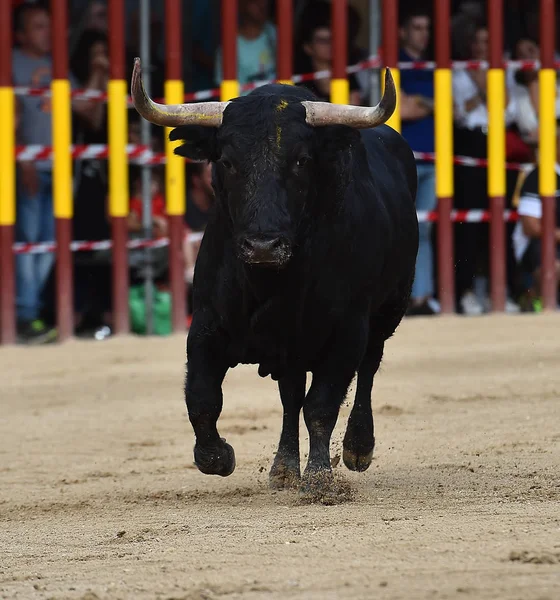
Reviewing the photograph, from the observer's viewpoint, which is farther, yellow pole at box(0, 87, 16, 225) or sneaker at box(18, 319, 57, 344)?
sneaker at box(18, 319, 57, 344)

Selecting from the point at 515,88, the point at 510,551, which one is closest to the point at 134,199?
the point at 515,88

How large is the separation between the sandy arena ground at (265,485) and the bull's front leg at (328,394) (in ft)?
0.54

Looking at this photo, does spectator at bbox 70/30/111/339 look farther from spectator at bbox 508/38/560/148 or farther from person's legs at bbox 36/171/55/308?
spectator at bbox 508/38/560/148

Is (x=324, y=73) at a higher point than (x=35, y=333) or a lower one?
higher

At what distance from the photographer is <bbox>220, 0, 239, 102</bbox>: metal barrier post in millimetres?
12031

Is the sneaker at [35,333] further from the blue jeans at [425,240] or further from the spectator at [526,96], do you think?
the spectator at [526,96]

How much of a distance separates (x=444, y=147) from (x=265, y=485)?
6.32m

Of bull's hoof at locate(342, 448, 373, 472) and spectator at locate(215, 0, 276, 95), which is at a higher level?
spectator at locate(215, 0, 276, 95)

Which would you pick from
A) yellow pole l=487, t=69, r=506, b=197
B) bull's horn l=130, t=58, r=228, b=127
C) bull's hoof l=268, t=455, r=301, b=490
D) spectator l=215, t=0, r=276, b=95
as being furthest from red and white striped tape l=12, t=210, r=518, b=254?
bull's horn l=130, t=58, r=228, b=127

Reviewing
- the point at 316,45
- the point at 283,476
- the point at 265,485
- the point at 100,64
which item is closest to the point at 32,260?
the point at 100,64

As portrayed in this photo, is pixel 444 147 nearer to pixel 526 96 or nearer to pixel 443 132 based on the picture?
pixel 443 132

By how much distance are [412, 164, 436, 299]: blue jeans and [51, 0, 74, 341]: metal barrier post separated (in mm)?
2554

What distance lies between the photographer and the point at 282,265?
5633 millimetres

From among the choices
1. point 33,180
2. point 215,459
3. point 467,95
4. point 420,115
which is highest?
point 467,95
